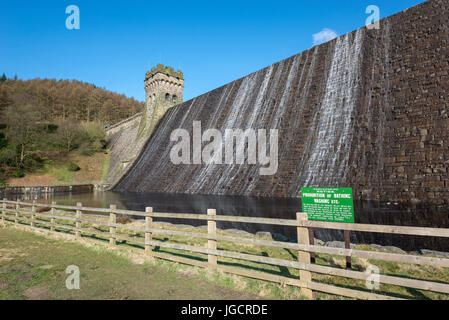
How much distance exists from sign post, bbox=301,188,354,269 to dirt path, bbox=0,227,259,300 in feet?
6.70

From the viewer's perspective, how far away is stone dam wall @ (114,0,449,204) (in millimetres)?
14133

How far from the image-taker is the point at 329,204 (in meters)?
4.94

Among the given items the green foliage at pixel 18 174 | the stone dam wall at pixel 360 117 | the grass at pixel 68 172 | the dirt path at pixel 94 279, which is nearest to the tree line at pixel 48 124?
the green foliage at pixel 18 174

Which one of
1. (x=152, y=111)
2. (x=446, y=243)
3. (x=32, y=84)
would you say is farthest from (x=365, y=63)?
(x=32, y=84)

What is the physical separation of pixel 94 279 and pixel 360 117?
738 inches

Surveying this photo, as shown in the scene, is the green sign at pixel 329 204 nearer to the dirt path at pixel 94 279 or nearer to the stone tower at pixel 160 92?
the dirt path at pixel 94 279

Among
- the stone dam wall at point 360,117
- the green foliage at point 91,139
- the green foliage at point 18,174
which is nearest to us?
the stone dam wall at point 360,117

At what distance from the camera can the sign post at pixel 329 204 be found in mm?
4746

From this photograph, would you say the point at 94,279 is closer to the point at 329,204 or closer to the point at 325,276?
the point at 325,276

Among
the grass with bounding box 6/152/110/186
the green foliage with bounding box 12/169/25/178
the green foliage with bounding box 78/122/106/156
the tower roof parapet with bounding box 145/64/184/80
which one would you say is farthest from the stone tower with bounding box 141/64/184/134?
the green foliage with bounding box 12/169/25/178

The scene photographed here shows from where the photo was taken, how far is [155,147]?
40.7m

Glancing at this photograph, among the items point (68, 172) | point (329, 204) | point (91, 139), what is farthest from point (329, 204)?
point (91, 139)

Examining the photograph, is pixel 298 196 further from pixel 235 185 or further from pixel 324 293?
pixel 324 293
